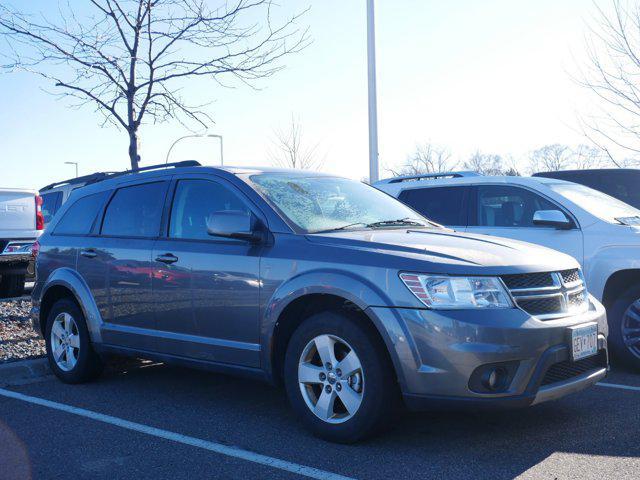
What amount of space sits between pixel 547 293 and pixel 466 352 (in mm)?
713

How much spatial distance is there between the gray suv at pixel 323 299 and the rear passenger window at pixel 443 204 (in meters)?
2.18

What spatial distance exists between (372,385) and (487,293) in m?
0.83

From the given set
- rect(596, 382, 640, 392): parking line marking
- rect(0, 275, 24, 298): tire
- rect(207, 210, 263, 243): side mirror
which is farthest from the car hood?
rect(0, 275, 24, 298): tire

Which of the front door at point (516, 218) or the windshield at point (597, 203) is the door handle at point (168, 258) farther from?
the windshield at point (597, 203)

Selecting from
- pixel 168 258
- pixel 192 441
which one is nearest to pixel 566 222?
pixel 168 258

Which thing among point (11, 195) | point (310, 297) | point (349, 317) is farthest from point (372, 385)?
point (11, 195)

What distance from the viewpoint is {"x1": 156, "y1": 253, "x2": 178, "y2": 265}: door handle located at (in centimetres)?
549

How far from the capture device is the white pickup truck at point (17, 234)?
11.3 metres

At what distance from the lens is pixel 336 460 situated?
13.9 feet

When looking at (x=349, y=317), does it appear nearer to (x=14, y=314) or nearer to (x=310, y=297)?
(x=310, y=297)

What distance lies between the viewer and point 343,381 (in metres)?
4.48

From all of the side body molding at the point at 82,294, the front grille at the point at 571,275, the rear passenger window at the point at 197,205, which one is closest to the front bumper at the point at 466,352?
the front grille at the point at 571,275

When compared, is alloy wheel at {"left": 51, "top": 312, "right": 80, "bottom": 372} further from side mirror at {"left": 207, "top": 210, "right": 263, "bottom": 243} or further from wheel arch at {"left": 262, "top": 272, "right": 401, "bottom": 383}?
wheel arch at {"left": 262, "top": 272, "right": 401, "bottom": 383}

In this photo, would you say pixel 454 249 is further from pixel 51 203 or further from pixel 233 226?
pixel 51 203
